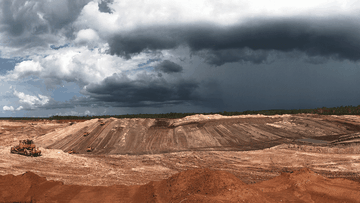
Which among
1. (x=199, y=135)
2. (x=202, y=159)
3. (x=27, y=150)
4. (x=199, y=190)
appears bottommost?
(x=202, y=159)

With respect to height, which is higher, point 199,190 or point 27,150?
point 199,190

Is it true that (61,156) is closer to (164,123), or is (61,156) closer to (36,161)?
(36,161)

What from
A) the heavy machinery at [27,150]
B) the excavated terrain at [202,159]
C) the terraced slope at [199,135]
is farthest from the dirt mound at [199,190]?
the terraced slope at [199,135]

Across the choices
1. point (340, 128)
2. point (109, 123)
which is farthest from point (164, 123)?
point (340, 128)

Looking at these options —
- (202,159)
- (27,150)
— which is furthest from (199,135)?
(27,150)

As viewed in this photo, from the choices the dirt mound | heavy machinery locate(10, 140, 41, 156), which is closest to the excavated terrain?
the dirt mound

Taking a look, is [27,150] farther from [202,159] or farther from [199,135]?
[199,135]

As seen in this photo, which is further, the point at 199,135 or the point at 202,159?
the point at 199,135
